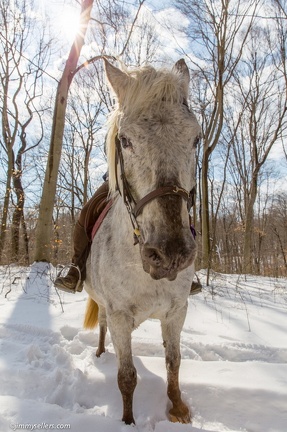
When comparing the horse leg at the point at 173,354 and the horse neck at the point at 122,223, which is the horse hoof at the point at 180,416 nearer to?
the horse leg at the point at 173,354

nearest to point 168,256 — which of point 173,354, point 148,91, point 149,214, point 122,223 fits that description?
point 149,214

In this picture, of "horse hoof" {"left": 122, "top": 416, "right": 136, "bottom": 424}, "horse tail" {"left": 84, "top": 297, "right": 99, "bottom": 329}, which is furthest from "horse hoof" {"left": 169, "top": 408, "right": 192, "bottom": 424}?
"horse tail" {"left": 84, "top": 297, "right": 99, "bottom": 329}

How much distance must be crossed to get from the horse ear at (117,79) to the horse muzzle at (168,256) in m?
1.21

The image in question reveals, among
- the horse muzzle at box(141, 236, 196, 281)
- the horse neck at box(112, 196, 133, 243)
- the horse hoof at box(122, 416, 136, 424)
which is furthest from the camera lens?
the horse neck at box(112, 196, 133, 243)

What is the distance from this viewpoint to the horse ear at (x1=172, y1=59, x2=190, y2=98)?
218 cm

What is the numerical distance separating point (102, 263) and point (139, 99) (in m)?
1.30

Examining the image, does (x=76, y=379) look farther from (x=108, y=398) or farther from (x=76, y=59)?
(x=76, y=59)

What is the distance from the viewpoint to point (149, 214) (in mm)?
1582

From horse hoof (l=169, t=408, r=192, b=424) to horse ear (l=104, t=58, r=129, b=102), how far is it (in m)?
2.34

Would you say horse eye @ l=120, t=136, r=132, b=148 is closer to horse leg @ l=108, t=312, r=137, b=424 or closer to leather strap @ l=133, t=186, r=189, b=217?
leather strap @ l=133, t=186, r=189, b=217

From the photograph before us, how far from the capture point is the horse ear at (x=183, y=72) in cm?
218

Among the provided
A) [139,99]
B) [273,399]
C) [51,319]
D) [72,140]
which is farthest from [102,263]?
[72,140]

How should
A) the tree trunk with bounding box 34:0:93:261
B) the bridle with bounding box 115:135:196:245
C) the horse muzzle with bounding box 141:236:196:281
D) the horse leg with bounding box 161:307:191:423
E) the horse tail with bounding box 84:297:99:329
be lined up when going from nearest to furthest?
1. the horse muzzle with bounding box 141:236:196:281
2. the bridle with bounding box 115:135:196:245
3. the horse leg with bounding box 161:307:191:423
4. the horse tail with bounding box 84:297:99:329
5. the tree trunk with bounding box 34:0:93:261

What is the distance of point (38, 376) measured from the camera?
8.77 ft
